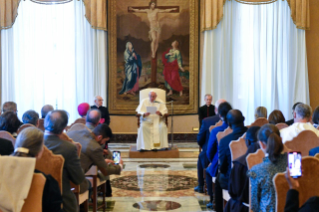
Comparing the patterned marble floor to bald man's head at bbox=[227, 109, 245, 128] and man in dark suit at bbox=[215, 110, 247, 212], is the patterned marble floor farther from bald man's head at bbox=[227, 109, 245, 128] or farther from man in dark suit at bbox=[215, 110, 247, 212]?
bald man's head at bbox=[227, 109, 245, 128]

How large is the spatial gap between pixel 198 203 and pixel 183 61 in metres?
7.72

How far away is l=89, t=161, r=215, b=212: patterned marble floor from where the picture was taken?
247 inches

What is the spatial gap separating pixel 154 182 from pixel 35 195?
17.2 feet

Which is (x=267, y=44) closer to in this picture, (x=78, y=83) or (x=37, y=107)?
(x=78, y=83)

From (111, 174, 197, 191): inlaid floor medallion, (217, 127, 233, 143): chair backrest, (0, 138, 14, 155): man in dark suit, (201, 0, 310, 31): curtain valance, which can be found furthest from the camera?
(201, 0, 310, 31): curtain valance

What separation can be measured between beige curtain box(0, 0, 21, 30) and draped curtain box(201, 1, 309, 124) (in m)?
6.10

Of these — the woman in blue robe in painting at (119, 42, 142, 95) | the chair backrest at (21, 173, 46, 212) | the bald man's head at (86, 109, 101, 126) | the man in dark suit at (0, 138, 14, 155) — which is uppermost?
the woman in blue robe in painting at (119, 42, 142, 95)

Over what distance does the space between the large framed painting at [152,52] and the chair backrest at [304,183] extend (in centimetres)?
1051

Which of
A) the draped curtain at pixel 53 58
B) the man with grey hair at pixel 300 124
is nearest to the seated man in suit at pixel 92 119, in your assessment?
the man with grey hair at pixel 300 124

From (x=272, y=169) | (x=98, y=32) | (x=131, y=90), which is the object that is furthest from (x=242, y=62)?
(x=272, y=169)

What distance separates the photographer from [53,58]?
13320 millimetres

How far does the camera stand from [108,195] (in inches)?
272

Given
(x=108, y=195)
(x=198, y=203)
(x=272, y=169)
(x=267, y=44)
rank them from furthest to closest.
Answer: (x=267, y=44)
(x=108, y=195)
(x=198, y=203)
(x=272, y=169)

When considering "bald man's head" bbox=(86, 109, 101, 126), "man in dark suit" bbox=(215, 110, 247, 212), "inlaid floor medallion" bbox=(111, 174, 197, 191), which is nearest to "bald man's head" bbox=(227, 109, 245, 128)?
"man in dark suit" bbox=(215, 110, 247, 212)
